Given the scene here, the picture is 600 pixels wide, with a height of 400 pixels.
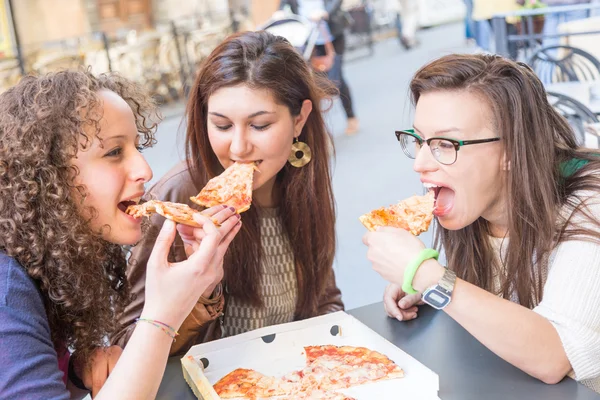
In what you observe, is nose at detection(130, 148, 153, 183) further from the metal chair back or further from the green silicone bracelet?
the metal chair back

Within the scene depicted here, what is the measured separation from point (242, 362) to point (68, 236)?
0.56 m

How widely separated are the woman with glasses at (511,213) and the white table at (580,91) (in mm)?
2436

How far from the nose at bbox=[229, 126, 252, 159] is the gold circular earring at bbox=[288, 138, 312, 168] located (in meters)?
0.27

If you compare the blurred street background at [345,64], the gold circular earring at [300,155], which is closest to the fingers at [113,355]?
the gold circular earring at [300,155]

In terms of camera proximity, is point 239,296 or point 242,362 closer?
point 242,362

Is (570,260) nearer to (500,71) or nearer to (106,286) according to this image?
(500,71)

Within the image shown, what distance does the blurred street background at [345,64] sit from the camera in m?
5.17

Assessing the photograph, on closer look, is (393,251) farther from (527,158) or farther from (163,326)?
(163,326)

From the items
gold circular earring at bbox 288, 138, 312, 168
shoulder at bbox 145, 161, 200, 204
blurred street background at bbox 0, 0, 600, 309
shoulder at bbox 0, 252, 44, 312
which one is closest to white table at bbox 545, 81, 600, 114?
blurred street background at bbox 0, 0, 600, 309

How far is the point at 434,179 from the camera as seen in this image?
1921mm

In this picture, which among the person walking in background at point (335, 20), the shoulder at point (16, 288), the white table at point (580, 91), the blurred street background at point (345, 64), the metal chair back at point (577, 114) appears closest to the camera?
the shoulder at point (16, 288)

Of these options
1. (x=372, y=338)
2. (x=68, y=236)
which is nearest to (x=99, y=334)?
(x=68, y=236)

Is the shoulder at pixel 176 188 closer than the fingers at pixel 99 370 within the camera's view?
No

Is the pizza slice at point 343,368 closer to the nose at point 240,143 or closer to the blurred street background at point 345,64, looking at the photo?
the nose at point 240,143
